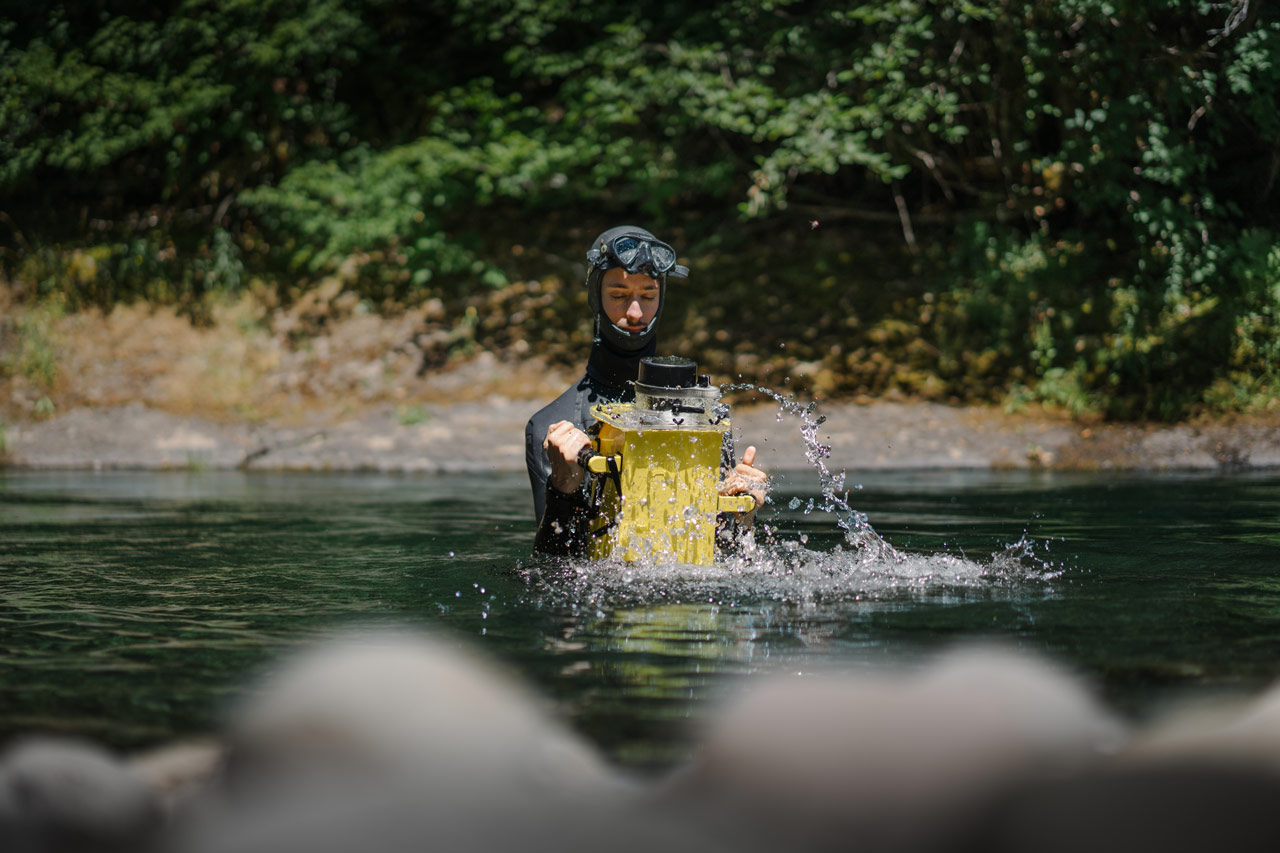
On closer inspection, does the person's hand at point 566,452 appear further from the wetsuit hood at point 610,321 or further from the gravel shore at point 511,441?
the gravel shore at point 511,441

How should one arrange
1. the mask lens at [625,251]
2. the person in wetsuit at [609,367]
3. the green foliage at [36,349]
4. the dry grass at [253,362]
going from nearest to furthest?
the person in wetsuit at [609,367]
the mask lens at [625,251]
the dry grass at [253,362]
the green foliage at [36,349]

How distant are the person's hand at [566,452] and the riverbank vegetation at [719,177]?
9.23m

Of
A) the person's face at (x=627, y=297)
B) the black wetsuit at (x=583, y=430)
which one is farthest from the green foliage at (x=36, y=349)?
the person's face at (x=627, y=297)

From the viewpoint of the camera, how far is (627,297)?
5676 mm

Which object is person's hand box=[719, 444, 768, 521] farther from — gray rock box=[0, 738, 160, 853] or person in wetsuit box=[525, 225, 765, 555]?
gray rock box=[0, 738, 160, 853]

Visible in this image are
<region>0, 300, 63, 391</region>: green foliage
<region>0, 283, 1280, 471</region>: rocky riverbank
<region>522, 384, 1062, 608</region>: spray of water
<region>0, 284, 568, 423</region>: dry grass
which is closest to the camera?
<region>522, 384, 1062, 608</region>: spray of water

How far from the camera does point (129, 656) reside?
4180mm

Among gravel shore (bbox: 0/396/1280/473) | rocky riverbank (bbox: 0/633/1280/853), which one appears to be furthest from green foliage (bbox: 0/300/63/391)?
rocky riverbank (bbox: 0/633/1280/853)

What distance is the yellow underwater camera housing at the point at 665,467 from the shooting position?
4980mm

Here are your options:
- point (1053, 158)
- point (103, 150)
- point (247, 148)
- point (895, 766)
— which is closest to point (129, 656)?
point (895, 766)

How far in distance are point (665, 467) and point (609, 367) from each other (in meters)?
0.92

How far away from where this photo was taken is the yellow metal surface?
198 inches

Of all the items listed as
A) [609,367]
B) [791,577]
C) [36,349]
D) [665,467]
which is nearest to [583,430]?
[609,367]

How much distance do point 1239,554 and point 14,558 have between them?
19.8 feet
